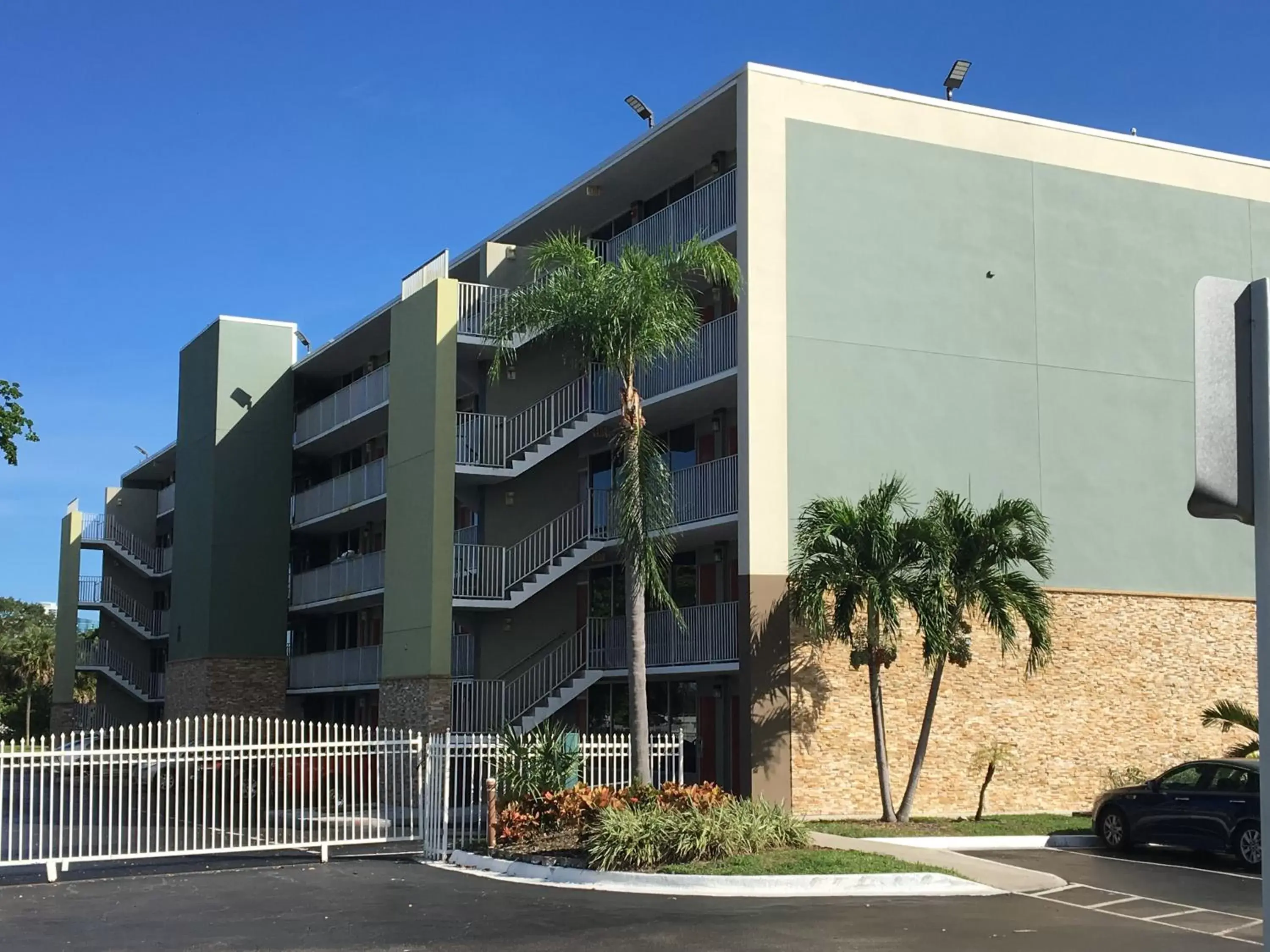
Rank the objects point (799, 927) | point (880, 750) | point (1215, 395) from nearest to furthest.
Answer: point (1215, 395), point (799, 927), point (880, 750)

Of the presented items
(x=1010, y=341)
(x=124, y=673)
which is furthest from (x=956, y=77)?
(x=124, y=673)

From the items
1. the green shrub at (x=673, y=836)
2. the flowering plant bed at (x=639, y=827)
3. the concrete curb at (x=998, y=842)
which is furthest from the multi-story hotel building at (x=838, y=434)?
the green shrub at (x=673, y=836)

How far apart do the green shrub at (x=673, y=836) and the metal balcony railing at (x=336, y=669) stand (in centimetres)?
1780

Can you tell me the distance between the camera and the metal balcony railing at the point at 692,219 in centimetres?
2820

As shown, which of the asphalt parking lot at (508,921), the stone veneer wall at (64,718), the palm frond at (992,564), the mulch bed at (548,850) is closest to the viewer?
the asphalt parking lot at (508,921)

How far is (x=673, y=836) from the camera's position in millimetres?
18484

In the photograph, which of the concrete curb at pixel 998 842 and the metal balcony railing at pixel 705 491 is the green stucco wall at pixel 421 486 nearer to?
the metal balcony railing at pixel 705 491

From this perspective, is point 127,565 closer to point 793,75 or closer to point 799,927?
point 793,75

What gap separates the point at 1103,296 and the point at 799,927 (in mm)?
19323

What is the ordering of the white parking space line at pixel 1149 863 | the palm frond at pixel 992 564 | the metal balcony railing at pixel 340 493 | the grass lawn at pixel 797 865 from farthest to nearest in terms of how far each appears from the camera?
1. the metal balcony railing at pixel 340 493
2. the palm frond at pixel 992 564
3. the white parking space line at pixel 1149 863
4. the grass lawn at pixel 797 865

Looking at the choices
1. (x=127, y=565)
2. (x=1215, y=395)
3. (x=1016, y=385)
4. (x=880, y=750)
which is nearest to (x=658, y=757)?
(x=880, y=750)

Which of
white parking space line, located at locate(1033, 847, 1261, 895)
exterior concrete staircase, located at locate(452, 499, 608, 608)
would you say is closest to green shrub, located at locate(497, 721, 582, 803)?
white parking space line, located at locate(1033, 847, 1261, 895)

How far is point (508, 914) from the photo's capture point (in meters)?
15.6

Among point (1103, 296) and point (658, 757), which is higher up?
point (1103, 296)
